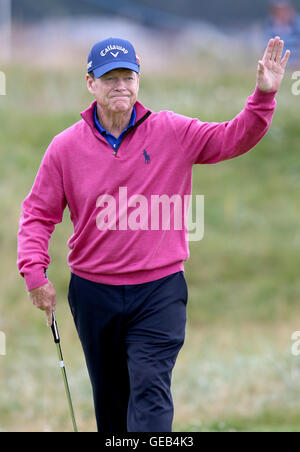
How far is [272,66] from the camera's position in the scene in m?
4.66

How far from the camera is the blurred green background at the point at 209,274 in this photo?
34.6 ft

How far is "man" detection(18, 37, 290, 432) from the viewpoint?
4.80 metres

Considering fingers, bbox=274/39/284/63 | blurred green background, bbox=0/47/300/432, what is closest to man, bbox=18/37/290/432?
fingers, bbox=274/39/284/63

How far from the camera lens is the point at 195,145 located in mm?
4906

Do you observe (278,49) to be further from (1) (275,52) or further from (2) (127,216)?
(2) (127,216)

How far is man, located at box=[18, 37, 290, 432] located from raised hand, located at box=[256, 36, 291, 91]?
1cm

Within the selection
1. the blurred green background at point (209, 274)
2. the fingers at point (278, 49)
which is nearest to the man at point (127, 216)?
the fingers at point (278, 49)

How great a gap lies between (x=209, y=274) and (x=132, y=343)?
11362mm

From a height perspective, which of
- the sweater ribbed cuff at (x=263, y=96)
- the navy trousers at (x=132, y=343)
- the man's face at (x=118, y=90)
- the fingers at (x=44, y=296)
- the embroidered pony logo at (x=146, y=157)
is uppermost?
the man's face at (x=118, y=90)

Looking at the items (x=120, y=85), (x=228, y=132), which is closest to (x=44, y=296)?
(x=120, y=85)

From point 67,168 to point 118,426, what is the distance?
5.12 feet

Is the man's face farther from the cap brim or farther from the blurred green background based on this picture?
the blurred green background

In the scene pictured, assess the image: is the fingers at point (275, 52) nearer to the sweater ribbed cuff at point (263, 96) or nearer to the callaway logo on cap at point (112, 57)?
the sweater ribbed cuff at point (263, 96)

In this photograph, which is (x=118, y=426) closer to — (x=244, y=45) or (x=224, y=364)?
(x=224, y=364)
